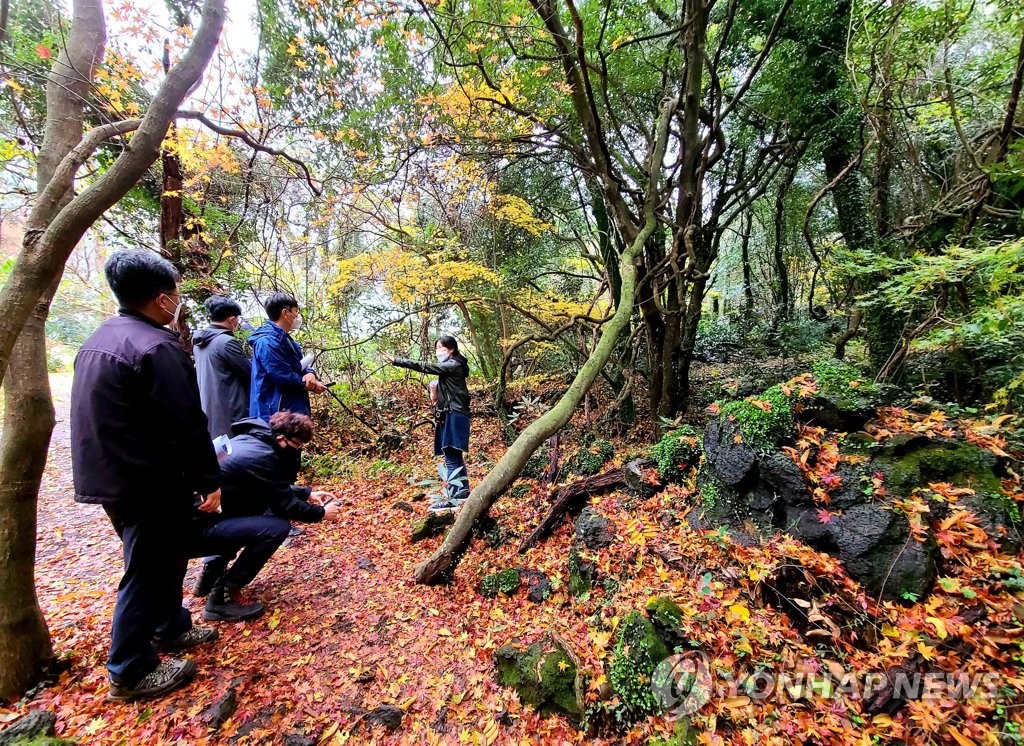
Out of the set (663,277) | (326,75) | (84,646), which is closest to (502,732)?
(84,646)

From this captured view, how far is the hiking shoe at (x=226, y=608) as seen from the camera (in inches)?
117

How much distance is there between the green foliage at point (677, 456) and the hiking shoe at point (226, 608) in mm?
3994

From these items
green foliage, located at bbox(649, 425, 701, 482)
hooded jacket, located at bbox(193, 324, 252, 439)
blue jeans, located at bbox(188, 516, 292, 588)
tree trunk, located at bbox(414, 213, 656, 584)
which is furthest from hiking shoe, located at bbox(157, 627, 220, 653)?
Answer: green foliage, located at bbox(649, 425, 701, 482)

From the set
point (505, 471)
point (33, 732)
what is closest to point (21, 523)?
point (33, 732)

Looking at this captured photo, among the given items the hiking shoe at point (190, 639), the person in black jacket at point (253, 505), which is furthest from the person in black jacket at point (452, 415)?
the hiking shoe at point (190, 639)

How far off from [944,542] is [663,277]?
4464mm

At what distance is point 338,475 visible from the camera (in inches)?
250

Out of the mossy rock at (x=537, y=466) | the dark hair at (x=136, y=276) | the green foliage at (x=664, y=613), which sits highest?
the dark hair at (x=136, y=276)

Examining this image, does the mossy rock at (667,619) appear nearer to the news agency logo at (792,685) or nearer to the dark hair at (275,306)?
the news agency logo at (792,685)

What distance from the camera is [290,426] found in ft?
9.87

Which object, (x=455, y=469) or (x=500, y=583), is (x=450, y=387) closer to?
(x=455, y=469)

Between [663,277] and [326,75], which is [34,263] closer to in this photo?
[663,277]

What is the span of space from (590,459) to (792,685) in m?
3.41

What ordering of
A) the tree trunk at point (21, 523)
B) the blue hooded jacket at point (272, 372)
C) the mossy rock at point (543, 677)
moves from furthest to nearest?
1. the blue hooded jacket at point (272, 372)
2. the mossy rock at point (543, 677)
3. the tree trunk at point (21, 523)
